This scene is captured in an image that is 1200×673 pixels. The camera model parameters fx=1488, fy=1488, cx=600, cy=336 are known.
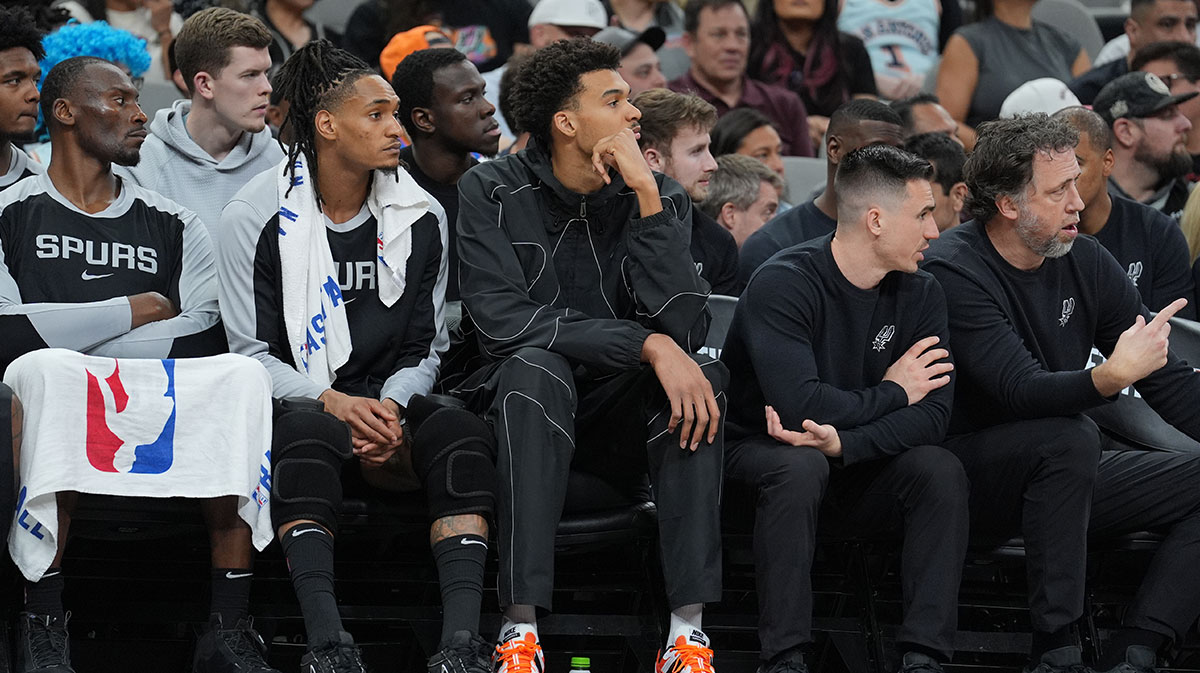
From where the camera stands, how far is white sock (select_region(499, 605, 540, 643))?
341cm

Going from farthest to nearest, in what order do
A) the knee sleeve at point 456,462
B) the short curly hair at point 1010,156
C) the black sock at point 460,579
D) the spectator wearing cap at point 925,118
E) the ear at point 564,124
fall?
the spectator wearing cap at point 925,118 → the short curly hair at point 1010,156 → the ear at point 564,124 → the knee sleeve at point 456,462 → the black sock at point 460,579

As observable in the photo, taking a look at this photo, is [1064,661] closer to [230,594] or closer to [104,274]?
[230,594]

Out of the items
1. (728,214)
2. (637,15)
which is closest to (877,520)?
(728,214)

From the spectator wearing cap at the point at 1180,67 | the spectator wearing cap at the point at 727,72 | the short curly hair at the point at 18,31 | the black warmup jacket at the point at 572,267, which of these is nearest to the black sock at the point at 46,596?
the black warmup jacket at the point at 572,267

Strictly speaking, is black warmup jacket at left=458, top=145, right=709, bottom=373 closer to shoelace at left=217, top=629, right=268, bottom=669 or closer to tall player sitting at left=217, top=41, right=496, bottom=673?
tall player sitting at left=217, top=41, right=496, bottom=673

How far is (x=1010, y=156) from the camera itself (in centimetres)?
412

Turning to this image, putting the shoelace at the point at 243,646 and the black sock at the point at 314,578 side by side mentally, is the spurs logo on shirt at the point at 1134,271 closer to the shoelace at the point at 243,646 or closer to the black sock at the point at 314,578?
the black sock at the point at 314,578

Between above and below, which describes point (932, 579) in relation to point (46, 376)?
below

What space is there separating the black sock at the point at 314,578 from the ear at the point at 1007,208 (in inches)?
79.7

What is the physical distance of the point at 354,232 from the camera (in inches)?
158

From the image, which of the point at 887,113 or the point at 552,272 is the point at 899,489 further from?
the point at 887,113

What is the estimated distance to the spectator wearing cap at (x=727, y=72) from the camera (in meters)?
6.72

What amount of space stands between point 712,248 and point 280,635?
1.79 meters

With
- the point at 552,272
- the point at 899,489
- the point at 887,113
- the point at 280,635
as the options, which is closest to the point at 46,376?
the point at 280,635
